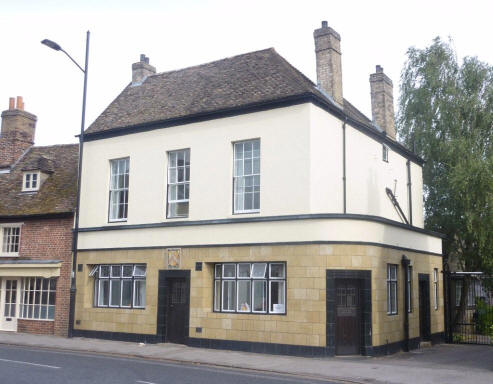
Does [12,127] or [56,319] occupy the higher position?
[12,127]

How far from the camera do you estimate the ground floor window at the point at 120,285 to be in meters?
20.5

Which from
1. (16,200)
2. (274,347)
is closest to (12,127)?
(16,200)

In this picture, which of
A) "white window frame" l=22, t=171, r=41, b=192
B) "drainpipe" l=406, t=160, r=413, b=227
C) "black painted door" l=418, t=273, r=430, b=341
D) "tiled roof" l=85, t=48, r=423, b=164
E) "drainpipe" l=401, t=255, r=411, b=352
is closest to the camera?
"tiled roof" l=85, t=48, r=423, b=164

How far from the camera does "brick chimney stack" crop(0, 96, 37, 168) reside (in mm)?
27766

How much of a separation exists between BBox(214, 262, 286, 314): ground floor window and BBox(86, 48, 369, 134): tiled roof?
548 centimetres

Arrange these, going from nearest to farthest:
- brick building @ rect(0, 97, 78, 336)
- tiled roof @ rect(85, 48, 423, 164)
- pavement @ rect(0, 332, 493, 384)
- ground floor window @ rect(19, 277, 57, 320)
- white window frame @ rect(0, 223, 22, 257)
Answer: pavement @ rect(0, 332, 493, 384), tiled roof @ rect(85, 48, 423, 164), brick building @ rect(0, 97, 78, 336), ground floor window @ rect(19, 277, 57, 320), white window frame @ rect(0, 223, 22, 257)

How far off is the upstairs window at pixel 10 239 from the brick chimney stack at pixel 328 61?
1436cm

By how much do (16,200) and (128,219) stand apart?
6.93 m

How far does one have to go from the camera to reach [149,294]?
65.4 ft

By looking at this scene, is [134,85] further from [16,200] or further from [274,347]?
[274,347]

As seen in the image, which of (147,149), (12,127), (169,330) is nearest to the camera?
(169,330)

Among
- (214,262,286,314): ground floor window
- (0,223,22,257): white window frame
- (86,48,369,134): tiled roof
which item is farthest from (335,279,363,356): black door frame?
(0,223,22,257): white window frame

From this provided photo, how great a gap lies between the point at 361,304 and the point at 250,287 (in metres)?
3.55

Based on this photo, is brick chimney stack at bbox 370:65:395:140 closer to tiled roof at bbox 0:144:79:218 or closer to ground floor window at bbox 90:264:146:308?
ground floor window at bbox 90:264:146:308
